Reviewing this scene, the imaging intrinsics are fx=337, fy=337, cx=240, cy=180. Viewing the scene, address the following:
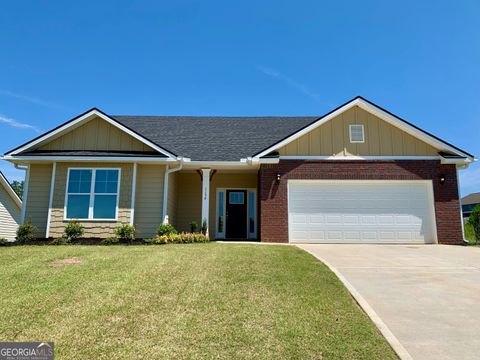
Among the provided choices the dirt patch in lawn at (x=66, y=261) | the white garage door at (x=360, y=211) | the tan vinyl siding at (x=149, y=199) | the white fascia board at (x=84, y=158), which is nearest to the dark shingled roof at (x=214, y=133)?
the tan vinyl siding at (x=149, y=199)

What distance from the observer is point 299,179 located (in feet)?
44.3

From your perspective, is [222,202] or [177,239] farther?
[222,202]

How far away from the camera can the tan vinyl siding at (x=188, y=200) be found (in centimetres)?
1555

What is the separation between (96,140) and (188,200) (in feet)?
15.6

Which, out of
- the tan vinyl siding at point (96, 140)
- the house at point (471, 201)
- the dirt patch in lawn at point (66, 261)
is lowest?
the dirt patch in lawn at point (66, 261)

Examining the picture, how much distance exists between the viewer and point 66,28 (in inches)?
507

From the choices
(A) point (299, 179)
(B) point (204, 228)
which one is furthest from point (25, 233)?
(A) point (299, 179)

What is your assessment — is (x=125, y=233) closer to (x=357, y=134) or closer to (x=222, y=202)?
(x=222, y=202)

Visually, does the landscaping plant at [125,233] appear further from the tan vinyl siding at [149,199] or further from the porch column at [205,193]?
the porch column at [205,193]

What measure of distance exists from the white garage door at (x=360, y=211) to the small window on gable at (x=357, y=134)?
1726 mm

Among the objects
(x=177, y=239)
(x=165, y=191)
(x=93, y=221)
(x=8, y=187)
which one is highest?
(x=8, y=187)

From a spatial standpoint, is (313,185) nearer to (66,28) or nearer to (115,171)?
(115,171)

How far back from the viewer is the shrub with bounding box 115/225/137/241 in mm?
12195

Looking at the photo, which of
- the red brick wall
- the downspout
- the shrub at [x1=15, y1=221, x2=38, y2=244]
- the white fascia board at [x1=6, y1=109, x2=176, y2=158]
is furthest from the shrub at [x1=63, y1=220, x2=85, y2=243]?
the red brick wall
